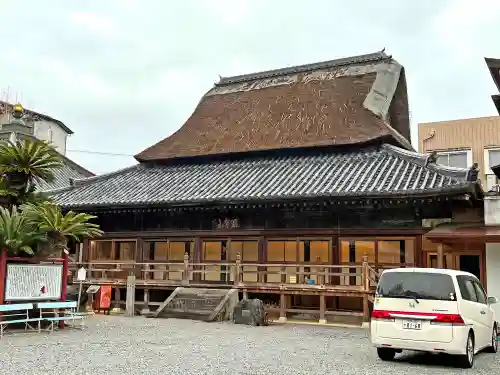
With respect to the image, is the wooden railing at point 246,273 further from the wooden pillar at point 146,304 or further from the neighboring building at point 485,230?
the neighboring building at point 485,230

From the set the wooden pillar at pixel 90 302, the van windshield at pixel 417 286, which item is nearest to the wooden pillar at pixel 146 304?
the wooden pillar at pixel 90 302

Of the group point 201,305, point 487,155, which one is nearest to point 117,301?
point 201,305

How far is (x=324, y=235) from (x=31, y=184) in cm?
883

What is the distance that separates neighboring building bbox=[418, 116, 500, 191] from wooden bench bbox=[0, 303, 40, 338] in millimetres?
18563

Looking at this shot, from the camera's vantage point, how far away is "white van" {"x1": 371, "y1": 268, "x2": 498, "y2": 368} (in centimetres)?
872

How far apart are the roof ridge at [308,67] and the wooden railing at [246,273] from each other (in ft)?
34.9

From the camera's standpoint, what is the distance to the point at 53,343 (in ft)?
35.6

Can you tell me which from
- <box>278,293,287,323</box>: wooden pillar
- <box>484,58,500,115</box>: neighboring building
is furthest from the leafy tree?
<box>484,58,500,115</box>: neighboring building

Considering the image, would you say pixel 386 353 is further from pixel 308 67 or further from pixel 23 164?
pixel 308 67

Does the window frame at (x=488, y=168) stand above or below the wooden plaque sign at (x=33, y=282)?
above

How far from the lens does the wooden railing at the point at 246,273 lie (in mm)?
15875

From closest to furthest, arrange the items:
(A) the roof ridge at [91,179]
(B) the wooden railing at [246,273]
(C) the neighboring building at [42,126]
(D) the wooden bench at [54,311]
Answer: (D) the wooden bench at [54,311]
(B) the wooden railing at [246,273]
(A) the roof ridge at [91,179]
(C) the neighboring building at [42,126]

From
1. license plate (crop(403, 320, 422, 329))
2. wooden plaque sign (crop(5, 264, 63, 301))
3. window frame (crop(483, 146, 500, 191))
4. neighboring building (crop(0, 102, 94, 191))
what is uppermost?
neighboring building (crop(0, 102, 94, 191))

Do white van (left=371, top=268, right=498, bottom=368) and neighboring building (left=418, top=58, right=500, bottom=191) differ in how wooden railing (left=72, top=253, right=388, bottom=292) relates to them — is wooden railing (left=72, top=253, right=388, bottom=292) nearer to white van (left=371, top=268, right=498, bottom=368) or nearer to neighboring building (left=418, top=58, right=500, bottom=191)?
white van (left=371, top=268, right=498, bottom=368)
